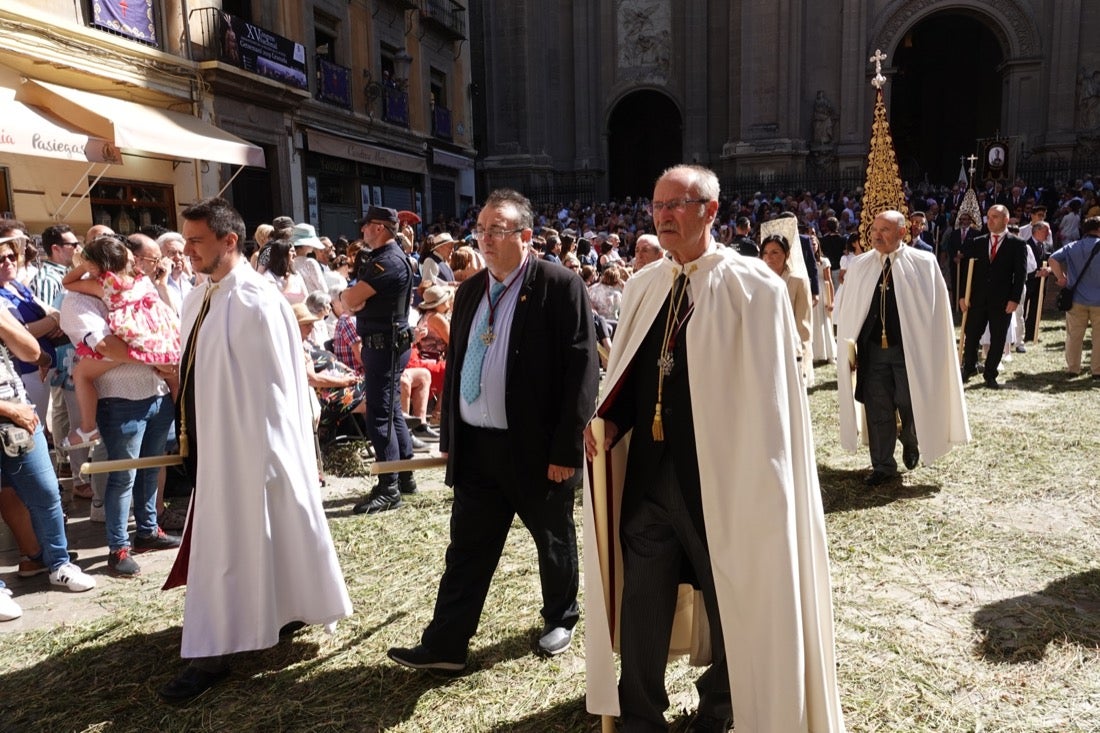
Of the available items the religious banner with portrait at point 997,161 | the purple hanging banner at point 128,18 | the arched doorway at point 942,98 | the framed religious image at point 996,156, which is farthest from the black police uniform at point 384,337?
the arched doorway at point 942,98

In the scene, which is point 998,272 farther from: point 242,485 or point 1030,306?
point 242,485

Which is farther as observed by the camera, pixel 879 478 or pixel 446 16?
pixel 446 16

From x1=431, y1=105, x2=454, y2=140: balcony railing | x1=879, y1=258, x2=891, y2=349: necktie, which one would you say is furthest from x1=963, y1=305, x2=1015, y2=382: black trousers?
x1=431, y1=105, x2=454, y2=140: balcony railing

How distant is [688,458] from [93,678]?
291cm

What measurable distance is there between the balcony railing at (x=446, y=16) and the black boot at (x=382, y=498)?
2168 cm

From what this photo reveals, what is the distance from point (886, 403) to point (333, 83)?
57.9 feet

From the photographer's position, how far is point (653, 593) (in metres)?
2.93

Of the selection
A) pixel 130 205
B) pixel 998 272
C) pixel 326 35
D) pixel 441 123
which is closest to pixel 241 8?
pixel 326 35

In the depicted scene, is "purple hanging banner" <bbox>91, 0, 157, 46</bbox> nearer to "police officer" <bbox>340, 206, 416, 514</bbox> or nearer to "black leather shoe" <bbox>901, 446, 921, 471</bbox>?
"police officer" <bbox>340, 206, 416, 514</bbox>

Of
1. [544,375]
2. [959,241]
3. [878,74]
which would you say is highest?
[878,74]

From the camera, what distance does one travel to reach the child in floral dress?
4758mm

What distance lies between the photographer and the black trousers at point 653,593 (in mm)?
2905

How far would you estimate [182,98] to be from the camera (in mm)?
15242

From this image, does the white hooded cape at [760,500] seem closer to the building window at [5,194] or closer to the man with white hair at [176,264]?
the man with white hair at [176,264]
